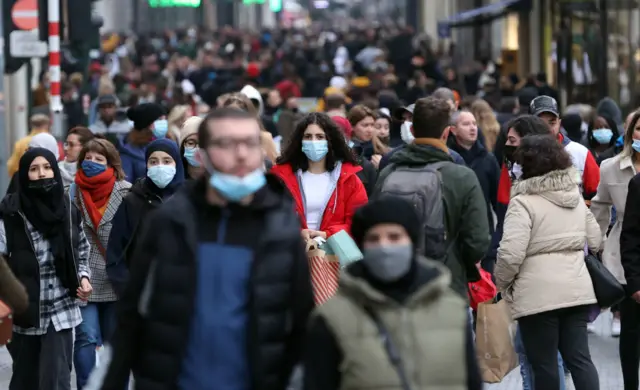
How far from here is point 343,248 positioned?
7.38 metres

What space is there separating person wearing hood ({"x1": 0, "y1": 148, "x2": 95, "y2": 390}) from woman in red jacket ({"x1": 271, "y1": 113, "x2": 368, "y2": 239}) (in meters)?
1.12

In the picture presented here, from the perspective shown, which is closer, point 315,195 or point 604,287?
point 604,287

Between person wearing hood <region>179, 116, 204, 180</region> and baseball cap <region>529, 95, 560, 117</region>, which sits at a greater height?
baseball cap <region>529, 95, 560, 117</region>

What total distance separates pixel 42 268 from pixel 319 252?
1.43 meters

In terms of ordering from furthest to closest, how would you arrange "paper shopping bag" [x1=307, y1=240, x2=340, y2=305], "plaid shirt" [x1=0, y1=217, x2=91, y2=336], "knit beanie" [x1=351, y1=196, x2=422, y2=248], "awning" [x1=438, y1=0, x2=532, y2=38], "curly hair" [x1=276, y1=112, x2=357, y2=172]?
1. "awning" [x1=438, y1=0, x2=532, y2=38]
2. "curly hair" [x1=276, y1=112, x2=357, y2=172]
3. "plaid shirt" [x1=0, y1=217, x2=91, y2=336]
4. "paper shopping bag" [x1=307, y1=240, x2=340, y2=305]
5. "knit beanie" [x1=351, y1=196, x2=422, y2=248]

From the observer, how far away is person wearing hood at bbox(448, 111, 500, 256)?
36.8 ft

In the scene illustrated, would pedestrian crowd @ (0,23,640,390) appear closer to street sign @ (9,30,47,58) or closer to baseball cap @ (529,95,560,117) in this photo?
baseball cap @ (529,95,560,117)

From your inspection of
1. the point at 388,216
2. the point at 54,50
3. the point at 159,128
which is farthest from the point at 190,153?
the point at 54,50

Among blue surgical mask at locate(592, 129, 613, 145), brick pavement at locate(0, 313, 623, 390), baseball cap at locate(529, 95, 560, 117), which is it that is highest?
baseball cap at locate(529, 95, 560, 117)

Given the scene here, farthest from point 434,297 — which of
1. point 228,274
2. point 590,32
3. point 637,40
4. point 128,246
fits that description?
point 590,32

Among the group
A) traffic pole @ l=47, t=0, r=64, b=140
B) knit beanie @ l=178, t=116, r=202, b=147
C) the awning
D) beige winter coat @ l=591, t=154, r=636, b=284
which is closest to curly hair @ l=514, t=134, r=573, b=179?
beige winter coat @ l=591, t=154, r=636, b=284

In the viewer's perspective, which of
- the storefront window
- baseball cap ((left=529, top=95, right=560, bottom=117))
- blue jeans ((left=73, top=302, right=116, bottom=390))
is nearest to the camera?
blue jeans ((left=73, top=302, right=116, bottom=390))

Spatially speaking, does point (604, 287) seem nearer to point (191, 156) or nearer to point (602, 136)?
point (191, 156)

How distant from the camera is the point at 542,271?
7.66m
